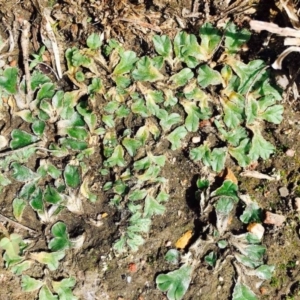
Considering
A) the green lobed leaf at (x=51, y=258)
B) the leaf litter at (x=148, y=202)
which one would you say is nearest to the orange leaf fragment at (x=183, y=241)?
the leaf litter at (x=148, y=202)

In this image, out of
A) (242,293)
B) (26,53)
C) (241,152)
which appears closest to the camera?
(242,293)

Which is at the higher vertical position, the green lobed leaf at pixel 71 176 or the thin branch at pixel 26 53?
the thin branch at pixel 26 53

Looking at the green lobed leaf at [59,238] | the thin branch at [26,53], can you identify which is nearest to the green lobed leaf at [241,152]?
the green lobed leaf at [59,238]

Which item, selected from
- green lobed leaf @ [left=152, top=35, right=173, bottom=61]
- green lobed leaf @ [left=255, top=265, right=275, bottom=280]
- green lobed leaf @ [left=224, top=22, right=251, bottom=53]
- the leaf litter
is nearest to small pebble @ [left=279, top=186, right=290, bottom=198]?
the leaf litter

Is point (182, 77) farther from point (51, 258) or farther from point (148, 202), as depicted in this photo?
point (51, 258)

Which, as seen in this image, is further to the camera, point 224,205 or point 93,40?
point 93,40

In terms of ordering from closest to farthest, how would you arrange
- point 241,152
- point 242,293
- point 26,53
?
1. point 242,293
2. point 241,152
3. point 26,53

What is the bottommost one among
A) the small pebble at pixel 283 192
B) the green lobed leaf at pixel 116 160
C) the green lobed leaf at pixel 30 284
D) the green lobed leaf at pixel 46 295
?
the green lobed leaf at pixel 46 295

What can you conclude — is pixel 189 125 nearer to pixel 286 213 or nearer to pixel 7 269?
pixel 286 213

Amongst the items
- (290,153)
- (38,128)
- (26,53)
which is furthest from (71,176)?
(290,153)

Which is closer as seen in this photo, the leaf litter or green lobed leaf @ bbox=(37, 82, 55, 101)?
the leaf litter

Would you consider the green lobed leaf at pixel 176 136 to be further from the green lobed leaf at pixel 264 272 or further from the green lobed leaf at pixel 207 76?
the green lobed leaf at pixel 264 272

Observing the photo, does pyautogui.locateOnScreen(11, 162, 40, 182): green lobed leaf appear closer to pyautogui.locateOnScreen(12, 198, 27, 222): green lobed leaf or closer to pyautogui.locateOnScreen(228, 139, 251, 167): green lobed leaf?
pyautogui.locateOnScreen(12, 198, 27, 222): green lobed leaf

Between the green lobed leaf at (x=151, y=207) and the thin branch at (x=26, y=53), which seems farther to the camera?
the thin branch at (x=26, y=53)
